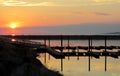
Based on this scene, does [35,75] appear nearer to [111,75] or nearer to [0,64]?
[0,64]

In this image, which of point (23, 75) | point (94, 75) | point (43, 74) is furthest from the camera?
point (94, 75)

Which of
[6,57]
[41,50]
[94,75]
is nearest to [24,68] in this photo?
[6,57]

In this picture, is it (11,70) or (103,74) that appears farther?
(103,74)

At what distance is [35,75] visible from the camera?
102 feet

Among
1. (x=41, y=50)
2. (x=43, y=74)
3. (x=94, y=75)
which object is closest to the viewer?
(x=43, y=74)

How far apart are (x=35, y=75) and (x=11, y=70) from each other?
6.56 ft

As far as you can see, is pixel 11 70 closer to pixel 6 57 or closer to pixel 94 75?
pixel 6 57

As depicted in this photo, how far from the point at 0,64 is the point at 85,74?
62.8 feet

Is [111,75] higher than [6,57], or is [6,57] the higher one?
[6,57]

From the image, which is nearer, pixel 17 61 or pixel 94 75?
pixel 17 61

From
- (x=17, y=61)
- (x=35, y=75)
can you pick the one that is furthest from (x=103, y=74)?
(x=35, y=75)

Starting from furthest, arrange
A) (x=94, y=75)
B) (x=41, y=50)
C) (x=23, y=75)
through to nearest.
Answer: (x=41, y=50)
(x=94, y=75)
(x=23, y=75)

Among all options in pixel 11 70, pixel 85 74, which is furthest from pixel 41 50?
pixel 11 70

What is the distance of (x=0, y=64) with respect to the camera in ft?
101
